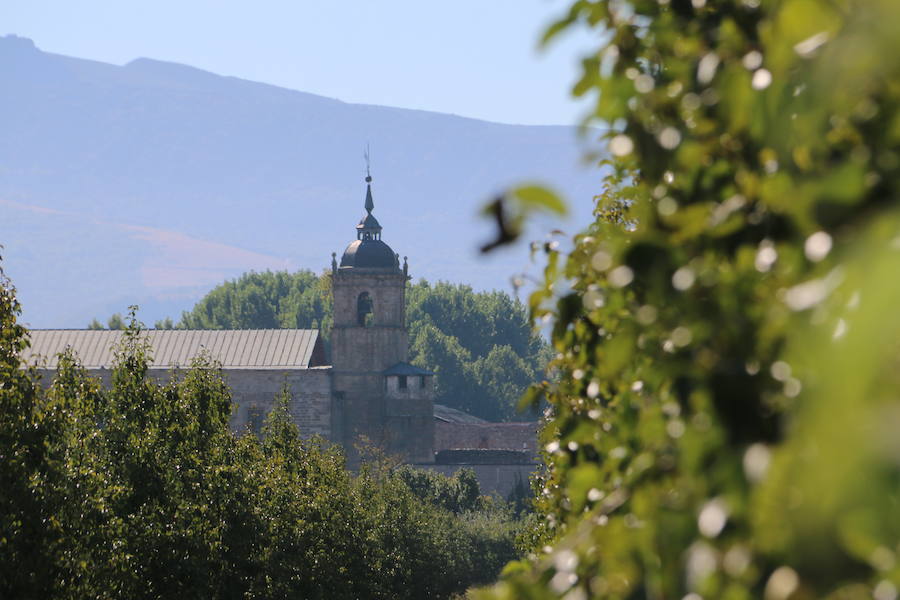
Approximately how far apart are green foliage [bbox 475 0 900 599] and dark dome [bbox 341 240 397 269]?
234 feet

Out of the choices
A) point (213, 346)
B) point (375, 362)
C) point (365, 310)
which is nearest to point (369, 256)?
point (365, 310)

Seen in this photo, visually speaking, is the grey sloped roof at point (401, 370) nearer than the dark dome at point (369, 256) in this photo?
No

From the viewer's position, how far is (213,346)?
7538 centimetres

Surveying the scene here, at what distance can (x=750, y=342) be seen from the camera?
176 cm

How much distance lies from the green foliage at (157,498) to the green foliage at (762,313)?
9.55m

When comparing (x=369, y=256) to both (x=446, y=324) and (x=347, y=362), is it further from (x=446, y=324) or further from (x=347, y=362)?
(x=446, y=324)

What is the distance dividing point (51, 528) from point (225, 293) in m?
105

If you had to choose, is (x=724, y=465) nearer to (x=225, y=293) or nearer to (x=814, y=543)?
(x=814, y=543)

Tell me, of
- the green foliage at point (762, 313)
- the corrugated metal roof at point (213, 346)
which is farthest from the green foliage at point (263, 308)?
the green foliage at point (762, 313)

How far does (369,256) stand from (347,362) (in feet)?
18.0

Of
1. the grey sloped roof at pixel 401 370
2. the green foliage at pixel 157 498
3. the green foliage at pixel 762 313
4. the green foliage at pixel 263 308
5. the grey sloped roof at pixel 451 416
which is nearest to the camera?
the green foliage at pixel 762 313

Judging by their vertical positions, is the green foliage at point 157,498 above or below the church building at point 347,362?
below

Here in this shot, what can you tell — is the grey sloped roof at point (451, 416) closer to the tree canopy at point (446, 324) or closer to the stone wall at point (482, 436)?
the stone wall at point (482, 436)

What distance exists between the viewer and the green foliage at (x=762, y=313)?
1270mm
